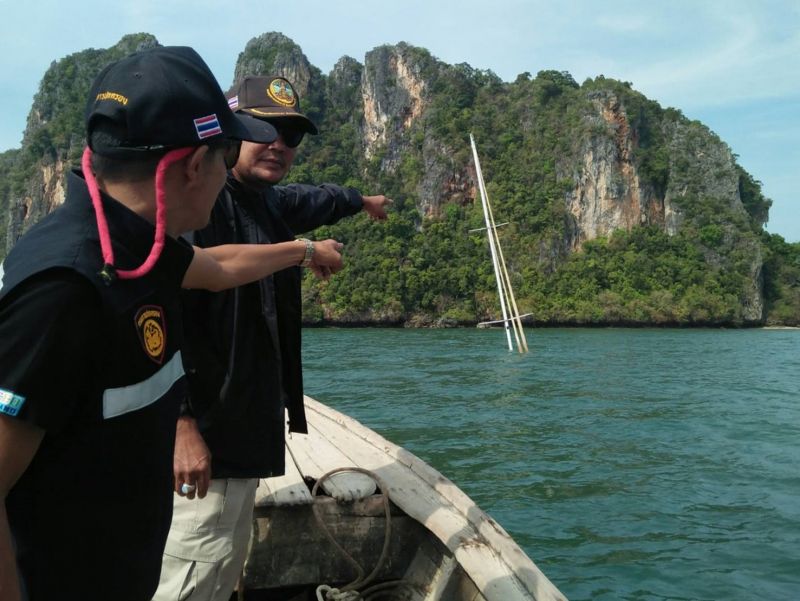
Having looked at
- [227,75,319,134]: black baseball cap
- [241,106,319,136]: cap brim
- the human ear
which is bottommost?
the human ear

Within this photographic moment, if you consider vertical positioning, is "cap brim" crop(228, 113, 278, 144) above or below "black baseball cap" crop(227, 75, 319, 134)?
below

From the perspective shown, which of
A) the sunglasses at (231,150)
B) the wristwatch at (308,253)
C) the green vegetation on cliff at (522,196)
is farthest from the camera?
the green vegetation on cliff at (522,196)

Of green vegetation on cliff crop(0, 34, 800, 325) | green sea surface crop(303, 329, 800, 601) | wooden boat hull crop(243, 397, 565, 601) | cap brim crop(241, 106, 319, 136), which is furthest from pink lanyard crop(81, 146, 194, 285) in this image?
green vegetation on cliff crop(0, 34, 800, 325)

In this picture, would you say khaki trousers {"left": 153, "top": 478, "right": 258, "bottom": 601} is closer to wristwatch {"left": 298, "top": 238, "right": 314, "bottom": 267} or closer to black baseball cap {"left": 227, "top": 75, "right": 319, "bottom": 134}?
wristwatch {"left": 298, "top": 238, "right": 314, "bottom": 267}

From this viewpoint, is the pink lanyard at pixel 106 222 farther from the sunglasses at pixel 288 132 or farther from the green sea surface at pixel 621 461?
the green sea surface at pixel 621 461

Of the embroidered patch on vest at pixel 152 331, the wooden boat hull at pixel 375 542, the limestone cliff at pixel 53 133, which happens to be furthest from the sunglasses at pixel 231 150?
the limestone cliff at pixel 53 133

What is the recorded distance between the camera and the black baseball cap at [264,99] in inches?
82.7

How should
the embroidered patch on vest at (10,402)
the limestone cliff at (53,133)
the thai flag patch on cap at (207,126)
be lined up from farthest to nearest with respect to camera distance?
1. the limestone cliff at (53,133)
2. the thai flag patch on cap at (207,126)
3. the embroidered patch on vest at (10,402)

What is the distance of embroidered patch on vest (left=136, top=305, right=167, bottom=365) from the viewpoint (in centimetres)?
100

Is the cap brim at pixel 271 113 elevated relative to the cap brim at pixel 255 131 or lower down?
elevated

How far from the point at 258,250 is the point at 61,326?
845 mm

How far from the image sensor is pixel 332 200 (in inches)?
104

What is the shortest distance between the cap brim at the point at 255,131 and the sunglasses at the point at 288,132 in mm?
764

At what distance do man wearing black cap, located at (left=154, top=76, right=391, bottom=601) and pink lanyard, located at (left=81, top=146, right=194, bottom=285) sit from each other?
0.87 meters
